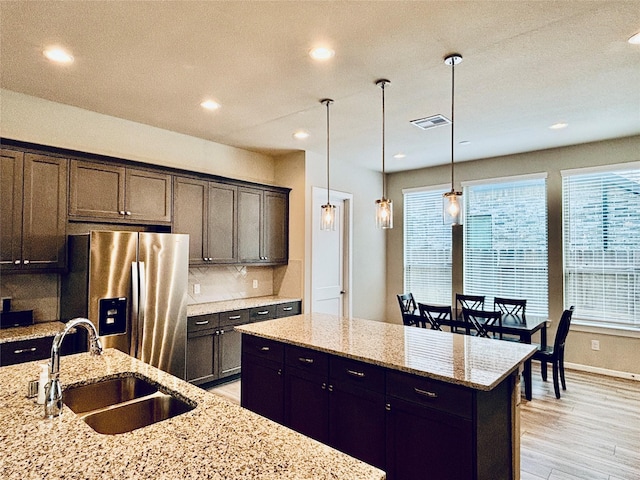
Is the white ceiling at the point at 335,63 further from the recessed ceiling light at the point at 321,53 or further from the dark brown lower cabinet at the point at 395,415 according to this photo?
the dark brown lower cabinet at the point at 395,415

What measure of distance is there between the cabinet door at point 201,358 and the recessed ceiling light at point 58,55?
2.59m

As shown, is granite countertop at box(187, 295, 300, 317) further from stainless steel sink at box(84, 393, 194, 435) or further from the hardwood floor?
stainless steel sink at box(84, 393, 194, 435)

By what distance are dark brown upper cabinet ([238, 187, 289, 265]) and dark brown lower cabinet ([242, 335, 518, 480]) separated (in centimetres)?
219

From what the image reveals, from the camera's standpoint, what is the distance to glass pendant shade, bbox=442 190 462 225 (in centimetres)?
268

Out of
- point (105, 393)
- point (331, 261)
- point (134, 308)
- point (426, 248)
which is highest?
point (426, 248)

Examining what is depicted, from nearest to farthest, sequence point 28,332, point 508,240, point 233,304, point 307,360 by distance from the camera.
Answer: point 307,360
point 28,332
point 233,304
point 508,240

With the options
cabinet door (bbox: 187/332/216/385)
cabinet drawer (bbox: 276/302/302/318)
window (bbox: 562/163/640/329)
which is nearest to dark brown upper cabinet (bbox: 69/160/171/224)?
cabinet door (bbox: 187/332/216/385)

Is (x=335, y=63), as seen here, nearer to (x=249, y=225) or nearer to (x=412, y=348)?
(x=412, y=348)

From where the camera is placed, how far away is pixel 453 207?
2.68 metres

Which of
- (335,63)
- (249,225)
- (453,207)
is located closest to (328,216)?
(453,207)

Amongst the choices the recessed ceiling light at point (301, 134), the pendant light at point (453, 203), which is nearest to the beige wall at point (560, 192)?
the recessed ceiling light at point (301, 134)

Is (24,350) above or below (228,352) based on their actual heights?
above

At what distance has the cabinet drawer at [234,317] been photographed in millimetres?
4246

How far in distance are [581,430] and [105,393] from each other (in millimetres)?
3605
